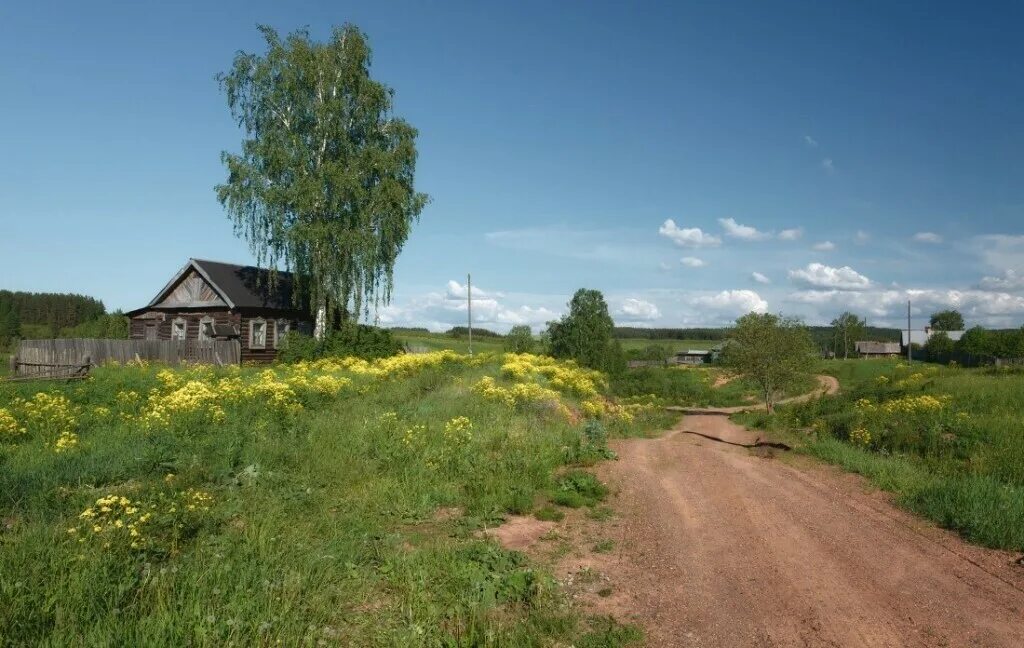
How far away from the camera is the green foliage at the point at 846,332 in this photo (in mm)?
104875

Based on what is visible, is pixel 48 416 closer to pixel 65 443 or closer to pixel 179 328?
pixel 65 443

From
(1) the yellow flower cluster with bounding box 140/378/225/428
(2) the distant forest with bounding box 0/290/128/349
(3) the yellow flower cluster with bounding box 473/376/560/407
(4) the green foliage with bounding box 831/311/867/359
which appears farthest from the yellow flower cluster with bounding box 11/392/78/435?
(4) the green foliage with bounding box 831/311/867/359

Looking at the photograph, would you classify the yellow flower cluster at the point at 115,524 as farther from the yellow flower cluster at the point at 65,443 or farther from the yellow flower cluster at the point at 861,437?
the yellow flower cluster at the point at 861,437

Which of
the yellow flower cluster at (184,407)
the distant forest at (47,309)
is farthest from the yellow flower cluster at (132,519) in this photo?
the distant forest at (47,309)

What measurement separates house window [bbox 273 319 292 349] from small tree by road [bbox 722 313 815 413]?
26.1 meters

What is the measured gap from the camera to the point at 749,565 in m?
6.86

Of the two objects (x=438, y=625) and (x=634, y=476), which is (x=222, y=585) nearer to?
(x=438, y=625)

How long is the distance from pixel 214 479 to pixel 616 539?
5.51m

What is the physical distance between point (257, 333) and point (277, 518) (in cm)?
3292

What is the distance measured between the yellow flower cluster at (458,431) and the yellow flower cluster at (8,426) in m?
7.55

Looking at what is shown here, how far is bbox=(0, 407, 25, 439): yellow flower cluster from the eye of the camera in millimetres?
10914

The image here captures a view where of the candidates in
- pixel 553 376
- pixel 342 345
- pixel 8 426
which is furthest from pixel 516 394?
pixel 342 345

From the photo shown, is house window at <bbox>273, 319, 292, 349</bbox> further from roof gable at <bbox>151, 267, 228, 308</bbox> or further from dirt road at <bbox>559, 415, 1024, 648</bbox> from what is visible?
dirt road at <bbox>559, 415, 1024, 648</bbox>

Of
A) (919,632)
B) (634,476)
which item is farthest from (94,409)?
(919,632)
